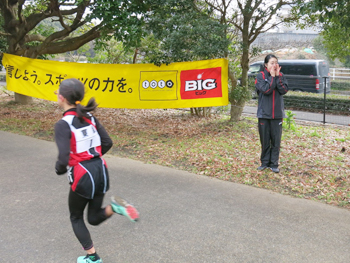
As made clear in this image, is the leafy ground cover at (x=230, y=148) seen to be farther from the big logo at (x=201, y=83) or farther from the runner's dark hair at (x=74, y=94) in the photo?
the runner's dark hair at (x=74, y=94)

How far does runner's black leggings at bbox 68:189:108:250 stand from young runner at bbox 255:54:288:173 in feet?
11.5

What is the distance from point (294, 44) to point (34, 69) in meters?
7.85

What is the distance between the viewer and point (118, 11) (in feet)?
25.5

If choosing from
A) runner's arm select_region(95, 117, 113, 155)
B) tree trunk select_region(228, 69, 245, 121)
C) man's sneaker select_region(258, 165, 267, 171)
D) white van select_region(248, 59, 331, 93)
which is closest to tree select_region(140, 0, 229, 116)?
tree trunk select_region(228, 69, 245, 121)

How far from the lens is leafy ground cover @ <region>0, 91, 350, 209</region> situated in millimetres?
5430

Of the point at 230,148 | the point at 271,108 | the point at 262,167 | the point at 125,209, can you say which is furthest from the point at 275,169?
the point at 125,209

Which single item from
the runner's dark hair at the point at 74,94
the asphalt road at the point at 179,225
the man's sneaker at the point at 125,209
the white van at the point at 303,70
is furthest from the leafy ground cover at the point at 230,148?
the white van at the point at 303,70

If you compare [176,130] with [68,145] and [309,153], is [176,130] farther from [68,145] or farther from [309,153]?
[68,145]

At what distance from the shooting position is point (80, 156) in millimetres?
2854

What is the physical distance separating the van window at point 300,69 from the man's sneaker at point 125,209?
A: 18.7 m

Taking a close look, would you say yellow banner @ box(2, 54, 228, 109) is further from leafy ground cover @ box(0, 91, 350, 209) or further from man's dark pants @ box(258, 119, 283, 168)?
man's dark pants @ box(258, 119, 283, 168)

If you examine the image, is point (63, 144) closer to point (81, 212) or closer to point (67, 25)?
point (81, 212)

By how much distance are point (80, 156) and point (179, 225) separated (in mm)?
1657

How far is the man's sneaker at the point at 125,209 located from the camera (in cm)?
286
